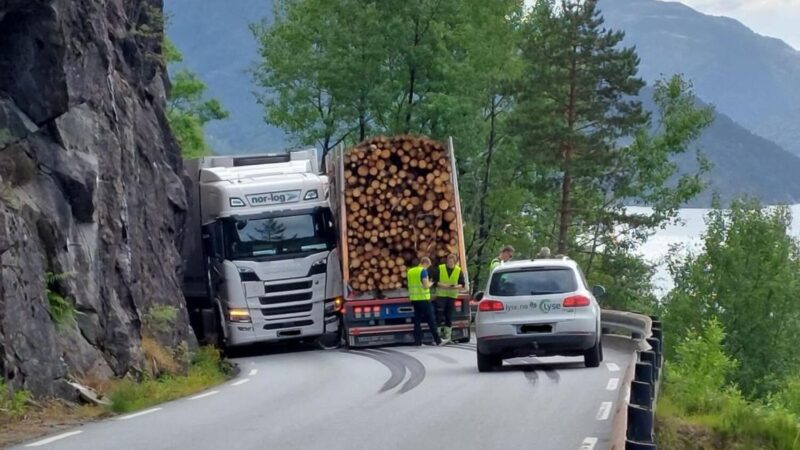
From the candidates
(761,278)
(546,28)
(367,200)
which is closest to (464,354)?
(367,200)

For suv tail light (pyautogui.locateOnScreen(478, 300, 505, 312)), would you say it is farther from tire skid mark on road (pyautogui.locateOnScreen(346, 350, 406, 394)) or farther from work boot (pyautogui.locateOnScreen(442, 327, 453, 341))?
work boot (pyautogui.locateOnScreen(442, 327, 453, 341))

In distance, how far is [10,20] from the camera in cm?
1795

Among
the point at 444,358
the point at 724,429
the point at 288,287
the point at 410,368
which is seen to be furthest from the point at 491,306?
the point at 288,287

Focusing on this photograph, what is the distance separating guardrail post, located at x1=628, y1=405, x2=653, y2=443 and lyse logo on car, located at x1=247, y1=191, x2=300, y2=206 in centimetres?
2128

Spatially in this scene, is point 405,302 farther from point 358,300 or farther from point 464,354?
point 464,354

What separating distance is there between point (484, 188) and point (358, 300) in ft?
90.5

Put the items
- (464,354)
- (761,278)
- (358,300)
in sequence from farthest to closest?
1. (761,278)
2. (358,300)
3. (464,354)

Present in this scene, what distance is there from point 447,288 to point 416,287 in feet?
3.03

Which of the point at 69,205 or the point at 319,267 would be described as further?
the point at 319,267

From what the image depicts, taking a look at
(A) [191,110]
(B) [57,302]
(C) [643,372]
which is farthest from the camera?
(A) [191,110]

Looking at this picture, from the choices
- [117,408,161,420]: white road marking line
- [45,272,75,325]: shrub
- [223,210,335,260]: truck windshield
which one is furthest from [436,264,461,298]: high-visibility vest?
[117,408,161,420]: white road marking line

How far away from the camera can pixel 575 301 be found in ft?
63.8

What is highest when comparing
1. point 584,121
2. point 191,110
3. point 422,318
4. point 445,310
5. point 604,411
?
point 191,110

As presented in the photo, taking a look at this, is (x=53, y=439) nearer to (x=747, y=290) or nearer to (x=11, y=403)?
(x=11, y=403)
